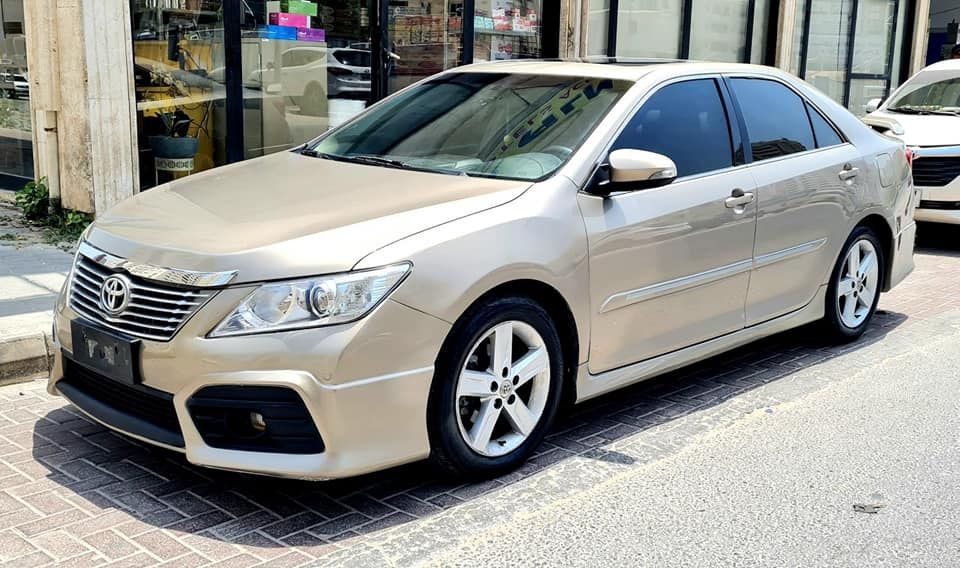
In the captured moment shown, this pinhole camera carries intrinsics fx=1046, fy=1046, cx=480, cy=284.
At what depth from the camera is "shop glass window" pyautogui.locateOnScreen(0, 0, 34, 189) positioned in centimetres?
874

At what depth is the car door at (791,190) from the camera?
206 inches

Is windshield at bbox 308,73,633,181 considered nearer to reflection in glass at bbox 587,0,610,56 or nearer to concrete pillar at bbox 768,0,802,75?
reflection in glass at bbox 587,0,610,56

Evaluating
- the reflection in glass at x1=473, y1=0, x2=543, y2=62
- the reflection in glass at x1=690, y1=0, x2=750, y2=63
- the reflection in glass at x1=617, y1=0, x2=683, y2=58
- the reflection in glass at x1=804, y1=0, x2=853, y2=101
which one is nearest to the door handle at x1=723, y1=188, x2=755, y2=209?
the reflection in glass at x1=473, y1=0, x2=543, y2=62

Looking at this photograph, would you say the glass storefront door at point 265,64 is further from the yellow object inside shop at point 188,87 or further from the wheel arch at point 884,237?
the wheel arch at point 884,237

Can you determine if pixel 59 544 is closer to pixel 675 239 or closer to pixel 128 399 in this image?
pixel 128 399

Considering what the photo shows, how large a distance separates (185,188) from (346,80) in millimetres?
5869

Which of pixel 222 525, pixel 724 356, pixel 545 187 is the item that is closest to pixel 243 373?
pixel 222 525

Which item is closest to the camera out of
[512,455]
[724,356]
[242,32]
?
[512,455]

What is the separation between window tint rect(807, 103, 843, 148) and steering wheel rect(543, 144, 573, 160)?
198cm

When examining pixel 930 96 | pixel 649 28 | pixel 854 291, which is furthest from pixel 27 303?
pixel 649 28

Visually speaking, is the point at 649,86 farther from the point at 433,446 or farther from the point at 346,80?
the point at 346,80

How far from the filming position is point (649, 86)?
485cm

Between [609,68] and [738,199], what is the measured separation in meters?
0.89

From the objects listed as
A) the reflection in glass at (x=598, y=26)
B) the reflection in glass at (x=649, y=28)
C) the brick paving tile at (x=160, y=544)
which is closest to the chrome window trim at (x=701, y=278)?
the brick paving tile at (x=160, y=544)
